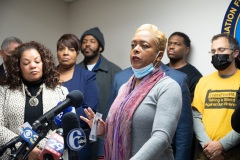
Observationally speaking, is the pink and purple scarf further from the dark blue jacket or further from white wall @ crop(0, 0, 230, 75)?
white wall @ crop(0, 0, 230, 75)

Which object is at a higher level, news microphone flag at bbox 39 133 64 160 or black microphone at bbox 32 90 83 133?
black microphone at bbox 32 90 83 133

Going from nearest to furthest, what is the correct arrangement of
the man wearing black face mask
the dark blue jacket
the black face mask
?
the dark blue jacket, the man wearing black face mask, the black face mask

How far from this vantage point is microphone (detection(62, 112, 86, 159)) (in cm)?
131

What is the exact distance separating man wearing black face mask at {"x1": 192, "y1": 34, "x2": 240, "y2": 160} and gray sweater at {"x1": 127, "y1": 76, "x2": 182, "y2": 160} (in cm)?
102

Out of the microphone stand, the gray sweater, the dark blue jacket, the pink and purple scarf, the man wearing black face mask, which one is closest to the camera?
the microphone stand

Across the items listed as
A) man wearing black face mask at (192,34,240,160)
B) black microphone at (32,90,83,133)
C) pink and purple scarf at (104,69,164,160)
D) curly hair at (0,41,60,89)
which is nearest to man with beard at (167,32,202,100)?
man wearing black face mask at (192,34,240,160)

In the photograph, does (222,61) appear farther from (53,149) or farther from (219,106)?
(53,149)

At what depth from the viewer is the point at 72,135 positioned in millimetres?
1317

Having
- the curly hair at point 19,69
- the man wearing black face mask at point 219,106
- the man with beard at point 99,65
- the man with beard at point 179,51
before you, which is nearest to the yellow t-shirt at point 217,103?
the man wearing black face mask at point 219,106

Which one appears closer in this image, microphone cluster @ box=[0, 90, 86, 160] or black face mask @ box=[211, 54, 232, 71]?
microphone cluster @ box=[0, 90, 86, 160]

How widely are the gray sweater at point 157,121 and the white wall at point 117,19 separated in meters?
1.93

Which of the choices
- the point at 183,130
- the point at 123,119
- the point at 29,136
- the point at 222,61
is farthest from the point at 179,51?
the point at 29,136

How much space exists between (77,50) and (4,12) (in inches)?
76.1

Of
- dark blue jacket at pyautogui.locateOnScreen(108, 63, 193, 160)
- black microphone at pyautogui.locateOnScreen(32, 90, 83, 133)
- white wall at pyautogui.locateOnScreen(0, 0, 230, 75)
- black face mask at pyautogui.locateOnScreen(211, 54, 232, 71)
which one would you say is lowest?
dark blue jacket at pyautogui.locateOnScreen(108, 63, 193, 160)
